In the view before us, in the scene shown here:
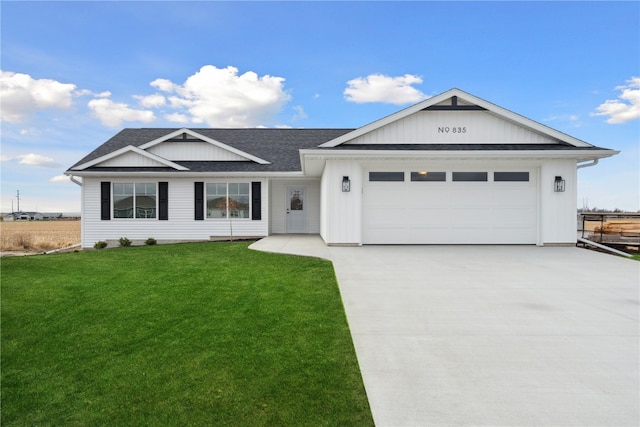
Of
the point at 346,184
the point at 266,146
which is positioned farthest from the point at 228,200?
the point at 346,184

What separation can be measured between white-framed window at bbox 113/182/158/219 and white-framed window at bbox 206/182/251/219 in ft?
6.89

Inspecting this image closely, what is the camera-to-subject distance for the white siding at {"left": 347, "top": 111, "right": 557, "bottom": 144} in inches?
404

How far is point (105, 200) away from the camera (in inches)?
507

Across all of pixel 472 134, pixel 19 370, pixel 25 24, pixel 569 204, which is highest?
pixel 25 24

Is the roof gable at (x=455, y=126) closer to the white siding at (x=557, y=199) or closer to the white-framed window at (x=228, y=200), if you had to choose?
the white siding at (x=557, y=199)

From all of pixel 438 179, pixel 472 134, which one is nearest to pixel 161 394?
pixel 438 179

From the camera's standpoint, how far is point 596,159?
9758 mm

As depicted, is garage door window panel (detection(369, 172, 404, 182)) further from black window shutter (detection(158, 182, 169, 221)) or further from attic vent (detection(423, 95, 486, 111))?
black window shutter (detection(158, 182, 169, 221))

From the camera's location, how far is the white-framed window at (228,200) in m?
13.2

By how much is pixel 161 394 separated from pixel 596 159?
39.9 ft

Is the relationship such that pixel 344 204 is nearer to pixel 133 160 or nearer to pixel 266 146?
pixel 266 146

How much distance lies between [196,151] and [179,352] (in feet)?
39.2

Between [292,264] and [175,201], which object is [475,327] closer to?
[292,264]

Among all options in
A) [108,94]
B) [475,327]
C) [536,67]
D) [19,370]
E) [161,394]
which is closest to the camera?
[161,394]
